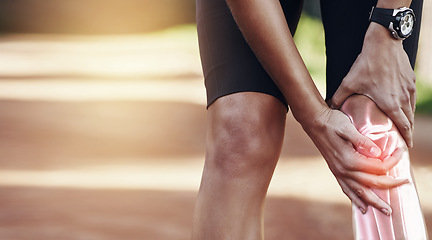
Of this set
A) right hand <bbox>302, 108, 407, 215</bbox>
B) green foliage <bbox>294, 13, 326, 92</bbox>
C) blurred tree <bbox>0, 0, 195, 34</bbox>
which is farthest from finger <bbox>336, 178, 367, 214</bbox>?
A: blurred tree <bbox>0, 0, 195, 34</bbox>

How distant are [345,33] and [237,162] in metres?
0.28

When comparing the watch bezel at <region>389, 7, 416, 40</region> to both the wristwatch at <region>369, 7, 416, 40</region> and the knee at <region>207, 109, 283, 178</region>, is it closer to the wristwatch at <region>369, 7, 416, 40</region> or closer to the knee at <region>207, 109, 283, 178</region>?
the wristwatch at <region>369, 7, 416, 40</region>

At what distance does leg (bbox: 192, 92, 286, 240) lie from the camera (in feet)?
3.65

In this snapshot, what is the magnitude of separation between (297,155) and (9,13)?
44.3 ft

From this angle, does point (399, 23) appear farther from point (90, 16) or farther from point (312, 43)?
point (90, 16)

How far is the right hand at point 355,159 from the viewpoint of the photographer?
1071mm

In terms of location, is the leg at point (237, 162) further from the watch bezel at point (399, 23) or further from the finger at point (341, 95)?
the watch bezel at point (399, 23)

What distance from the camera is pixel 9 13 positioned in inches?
635

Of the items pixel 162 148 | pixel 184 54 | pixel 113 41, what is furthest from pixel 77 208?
pixel 113 41

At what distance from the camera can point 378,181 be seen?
1066mm

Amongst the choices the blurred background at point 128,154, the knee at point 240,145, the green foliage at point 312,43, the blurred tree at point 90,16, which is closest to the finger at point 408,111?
the knee at point 240,145

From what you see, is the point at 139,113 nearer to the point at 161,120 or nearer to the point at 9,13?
the point at 161,120

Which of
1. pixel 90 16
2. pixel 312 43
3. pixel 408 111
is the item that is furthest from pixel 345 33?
pixel 90 16

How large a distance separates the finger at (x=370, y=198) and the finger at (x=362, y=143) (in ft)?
0.17
